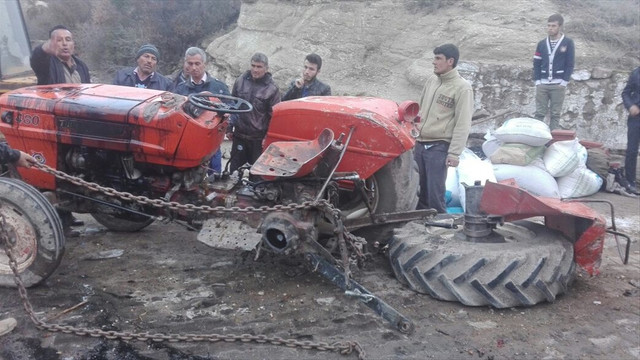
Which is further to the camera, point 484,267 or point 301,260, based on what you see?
point 301,260

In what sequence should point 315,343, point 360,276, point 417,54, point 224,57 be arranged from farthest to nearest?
point 224,57
point 417,54
point 360,276
point 315,343

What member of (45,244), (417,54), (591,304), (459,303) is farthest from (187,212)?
(417,54)

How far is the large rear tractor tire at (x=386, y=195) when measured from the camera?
12.7 feet

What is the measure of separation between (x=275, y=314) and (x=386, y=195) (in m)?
1.08

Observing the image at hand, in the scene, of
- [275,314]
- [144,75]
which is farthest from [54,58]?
[275,314]

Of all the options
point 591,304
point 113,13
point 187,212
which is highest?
point 113,13

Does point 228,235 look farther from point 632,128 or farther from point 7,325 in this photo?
point 632,128

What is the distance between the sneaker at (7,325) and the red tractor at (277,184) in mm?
410

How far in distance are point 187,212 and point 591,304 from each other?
2.67m

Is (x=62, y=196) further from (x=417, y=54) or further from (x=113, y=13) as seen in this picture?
(x=113, y=13)

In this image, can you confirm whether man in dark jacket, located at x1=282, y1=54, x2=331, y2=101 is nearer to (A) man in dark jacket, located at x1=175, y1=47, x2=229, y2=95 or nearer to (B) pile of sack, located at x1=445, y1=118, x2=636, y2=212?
(A) man in dark jacket, located at x1=175, y1=47, x2=229, y2=95

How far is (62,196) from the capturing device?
4.09 meters

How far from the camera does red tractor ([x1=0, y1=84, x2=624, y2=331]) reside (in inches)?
138

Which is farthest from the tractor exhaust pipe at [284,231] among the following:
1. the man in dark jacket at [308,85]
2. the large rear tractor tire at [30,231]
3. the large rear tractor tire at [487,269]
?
the man in dark jacket at [308,85]
